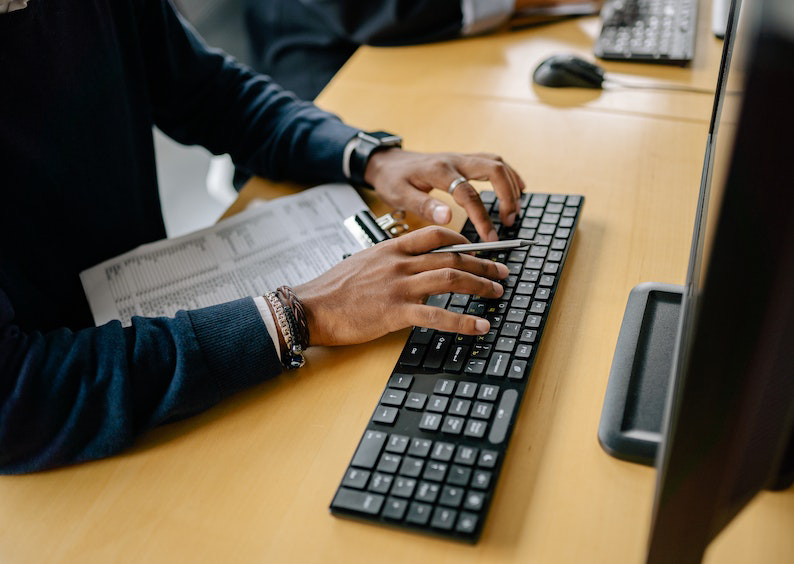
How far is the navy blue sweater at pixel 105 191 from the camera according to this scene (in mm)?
676

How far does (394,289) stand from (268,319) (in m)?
0.13

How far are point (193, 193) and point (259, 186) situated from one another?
1.25 metres

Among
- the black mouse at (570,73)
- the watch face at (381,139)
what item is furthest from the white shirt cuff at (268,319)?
the black mouse at (570,73)

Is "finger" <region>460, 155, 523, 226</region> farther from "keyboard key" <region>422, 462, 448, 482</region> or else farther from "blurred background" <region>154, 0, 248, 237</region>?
"blurred background" <region>154, 0, 248, 237</region>

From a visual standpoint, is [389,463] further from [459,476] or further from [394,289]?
[394,289]

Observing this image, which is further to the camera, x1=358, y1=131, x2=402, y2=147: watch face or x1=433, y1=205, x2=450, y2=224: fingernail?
x1=358, y1=131, x2=402, y2=147: watch face

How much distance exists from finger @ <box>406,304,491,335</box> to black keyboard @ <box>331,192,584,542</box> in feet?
0.05

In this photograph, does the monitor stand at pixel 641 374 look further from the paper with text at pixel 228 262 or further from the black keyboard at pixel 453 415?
the paper with text at pixel 228 262

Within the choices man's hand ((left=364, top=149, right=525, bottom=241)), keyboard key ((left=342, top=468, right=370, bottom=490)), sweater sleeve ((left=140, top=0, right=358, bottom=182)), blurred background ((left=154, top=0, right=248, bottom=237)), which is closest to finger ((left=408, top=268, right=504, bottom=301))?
man's hand ((left=364, top=149, right=525, bottom=241))

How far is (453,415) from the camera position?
0.64 metres

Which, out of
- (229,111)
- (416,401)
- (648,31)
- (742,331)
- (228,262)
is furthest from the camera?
(648,31)

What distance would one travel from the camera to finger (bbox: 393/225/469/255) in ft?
2.55

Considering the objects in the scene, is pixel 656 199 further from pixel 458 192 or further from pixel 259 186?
pixel 259 186

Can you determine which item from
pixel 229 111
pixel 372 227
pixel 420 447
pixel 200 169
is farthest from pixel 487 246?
pixel 200 169
